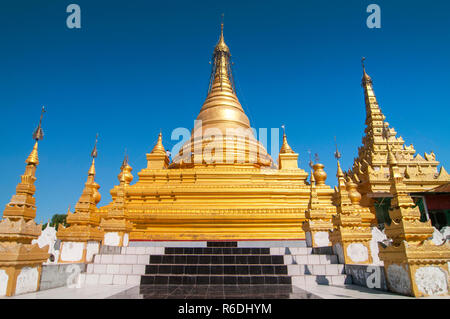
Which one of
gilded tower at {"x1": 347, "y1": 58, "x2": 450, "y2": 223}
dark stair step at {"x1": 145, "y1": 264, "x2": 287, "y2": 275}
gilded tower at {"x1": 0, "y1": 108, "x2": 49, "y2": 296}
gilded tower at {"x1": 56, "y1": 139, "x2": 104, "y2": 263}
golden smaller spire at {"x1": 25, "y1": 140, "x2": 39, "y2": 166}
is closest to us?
gilded tower at {"x1": 0, "y1": 108, "x2": 49, "y2": 296}

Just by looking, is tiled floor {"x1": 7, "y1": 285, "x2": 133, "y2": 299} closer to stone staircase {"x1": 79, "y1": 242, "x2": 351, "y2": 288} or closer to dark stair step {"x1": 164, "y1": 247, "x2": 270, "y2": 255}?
stone staircase {"x1": 79, "y1": 242, "x2": 351, "y2": 288}

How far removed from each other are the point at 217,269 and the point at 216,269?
0.08 feet

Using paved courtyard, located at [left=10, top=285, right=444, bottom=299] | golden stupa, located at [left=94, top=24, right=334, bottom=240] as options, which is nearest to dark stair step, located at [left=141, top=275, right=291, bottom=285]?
paved courtyard, located at [left=10, top=285, right=444, bottom=299]

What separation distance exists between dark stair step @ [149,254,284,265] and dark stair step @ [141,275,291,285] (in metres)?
0.87

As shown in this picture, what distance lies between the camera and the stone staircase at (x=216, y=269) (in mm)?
6270

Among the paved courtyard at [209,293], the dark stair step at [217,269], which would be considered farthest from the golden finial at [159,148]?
the paved courtyard at [209,293]

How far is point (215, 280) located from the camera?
250 inches

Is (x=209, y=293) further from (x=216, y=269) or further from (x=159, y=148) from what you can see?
(x=159, y=148)

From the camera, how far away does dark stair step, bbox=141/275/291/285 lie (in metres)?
6.24

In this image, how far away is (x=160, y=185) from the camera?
14055 millimetres

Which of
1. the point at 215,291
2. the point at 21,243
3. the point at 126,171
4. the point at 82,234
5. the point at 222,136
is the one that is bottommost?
the point at 215,291

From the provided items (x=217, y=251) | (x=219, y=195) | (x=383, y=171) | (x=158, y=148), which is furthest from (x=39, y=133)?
(x=383, y=171)

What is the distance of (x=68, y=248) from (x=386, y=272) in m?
7.82
